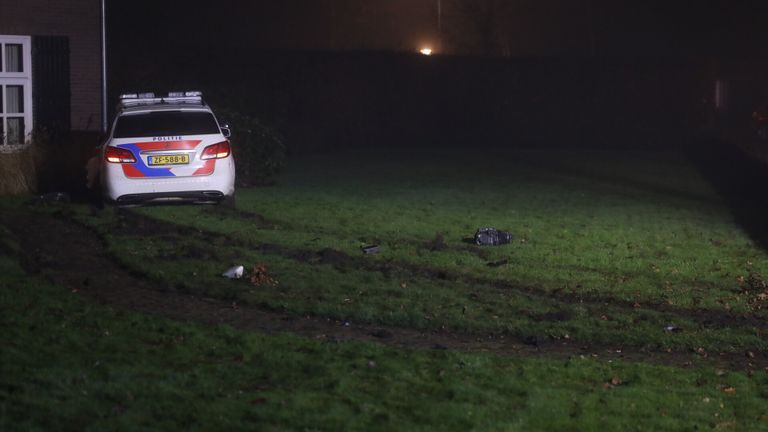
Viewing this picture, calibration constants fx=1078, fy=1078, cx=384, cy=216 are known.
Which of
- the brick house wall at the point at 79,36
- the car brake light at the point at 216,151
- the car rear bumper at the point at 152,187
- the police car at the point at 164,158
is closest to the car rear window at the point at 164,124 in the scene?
the police car at the point at 164,158

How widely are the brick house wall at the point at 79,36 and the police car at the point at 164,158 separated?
6101 mm

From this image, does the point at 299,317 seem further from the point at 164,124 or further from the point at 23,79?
the point at 23,79

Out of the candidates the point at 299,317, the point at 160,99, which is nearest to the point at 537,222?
the point at 160,99

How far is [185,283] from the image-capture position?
35.4ft

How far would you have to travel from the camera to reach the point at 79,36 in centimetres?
2147

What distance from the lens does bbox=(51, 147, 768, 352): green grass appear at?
31.7 feet

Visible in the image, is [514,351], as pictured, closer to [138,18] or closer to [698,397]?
[698,397]

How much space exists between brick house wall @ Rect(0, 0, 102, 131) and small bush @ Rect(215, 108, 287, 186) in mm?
2772

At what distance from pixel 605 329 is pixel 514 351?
1.12 metres

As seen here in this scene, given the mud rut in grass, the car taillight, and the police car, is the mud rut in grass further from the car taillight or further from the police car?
the car taillight

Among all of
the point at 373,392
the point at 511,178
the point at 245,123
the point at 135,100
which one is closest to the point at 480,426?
the point at 373,392

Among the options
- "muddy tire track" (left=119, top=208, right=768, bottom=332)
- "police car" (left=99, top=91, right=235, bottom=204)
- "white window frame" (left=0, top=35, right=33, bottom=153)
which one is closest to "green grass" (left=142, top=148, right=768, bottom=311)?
"muddy tire track" (left=119, top=208, right=768, bottom=332)

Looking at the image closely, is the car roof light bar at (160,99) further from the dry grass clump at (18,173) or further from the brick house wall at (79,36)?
the brick house wall at (79,36)

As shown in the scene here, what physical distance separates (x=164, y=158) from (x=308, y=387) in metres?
8.71
